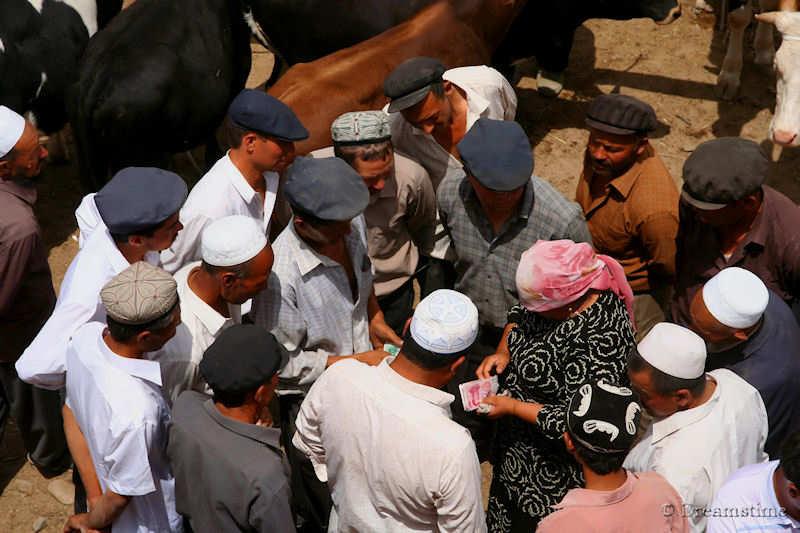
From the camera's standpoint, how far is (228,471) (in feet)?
9.33

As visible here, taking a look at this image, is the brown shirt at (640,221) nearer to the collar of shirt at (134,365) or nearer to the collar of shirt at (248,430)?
the collar of shirt at (248,430)

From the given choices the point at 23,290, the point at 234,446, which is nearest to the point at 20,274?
the point at 23,290

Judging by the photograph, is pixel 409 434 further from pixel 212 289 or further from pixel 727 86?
pixel 727 86

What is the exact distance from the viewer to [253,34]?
7.32 meters

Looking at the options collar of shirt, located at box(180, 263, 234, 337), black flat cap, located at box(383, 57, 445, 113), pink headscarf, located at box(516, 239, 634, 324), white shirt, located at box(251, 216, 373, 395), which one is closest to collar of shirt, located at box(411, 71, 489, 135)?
black flat cap, located at box(383, 57, 445, 113)

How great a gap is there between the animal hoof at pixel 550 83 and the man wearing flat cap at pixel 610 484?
17.3 ft

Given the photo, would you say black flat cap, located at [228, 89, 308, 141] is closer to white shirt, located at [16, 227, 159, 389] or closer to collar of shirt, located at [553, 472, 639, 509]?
white shirt, located at [16, 227, 159, 389]

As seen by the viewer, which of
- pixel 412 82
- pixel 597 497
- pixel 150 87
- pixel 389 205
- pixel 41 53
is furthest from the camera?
pixel 41 53

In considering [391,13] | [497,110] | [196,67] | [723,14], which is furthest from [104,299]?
[723,14]

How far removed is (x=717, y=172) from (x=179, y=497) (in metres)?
2.55

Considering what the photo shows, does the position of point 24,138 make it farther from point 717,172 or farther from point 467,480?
point 717,172

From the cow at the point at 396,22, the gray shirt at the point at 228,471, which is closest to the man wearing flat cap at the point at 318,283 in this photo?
the gray shirt at the point at 228,471

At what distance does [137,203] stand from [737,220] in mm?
2597

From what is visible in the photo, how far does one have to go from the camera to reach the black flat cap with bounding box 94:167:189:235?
11.3 ft
